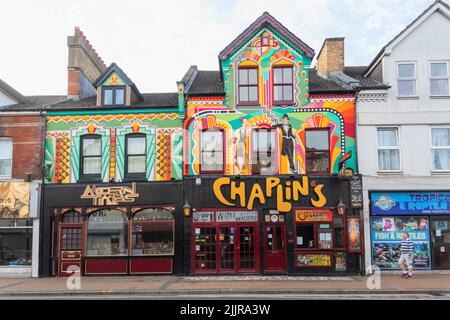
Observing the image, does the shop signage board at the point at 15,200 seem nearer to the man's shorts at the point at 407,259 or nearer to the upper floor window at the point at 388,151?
the upper floor window at the point at 388,151

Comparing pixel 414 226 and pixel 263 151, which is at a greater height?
pixel 263 151

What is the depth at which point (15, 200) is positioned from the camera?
2012 centimetres

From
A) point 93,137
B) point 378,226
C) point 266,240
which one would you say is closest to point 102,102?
point 93,137

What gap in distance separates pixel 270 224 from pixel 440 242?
770 centimetres

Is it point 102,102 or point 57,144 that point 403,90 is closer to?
point 102,102

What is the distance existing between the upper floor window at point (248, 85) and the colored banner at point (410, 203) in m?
7.07

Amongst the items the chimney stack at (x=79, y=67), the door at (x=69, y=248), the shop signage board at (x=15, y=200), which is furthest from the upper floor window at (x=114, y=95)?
the door at (x=69, y=248)

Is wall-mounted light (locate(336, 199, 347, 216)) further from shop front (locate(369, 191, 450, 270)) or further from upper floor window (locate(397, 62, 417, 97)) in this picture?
upper floor window (locate(397, 62, 417, 97))

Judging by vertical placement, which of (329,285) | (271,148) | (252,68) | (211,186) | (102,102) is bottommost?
(329,285)

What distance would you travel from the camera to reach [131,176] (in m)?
20.3

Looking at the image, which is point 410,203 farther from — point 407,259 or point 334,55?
point 334,55

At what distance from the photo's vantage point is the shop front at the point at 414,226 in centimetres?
1966

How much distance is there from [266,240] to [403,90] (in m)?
9.45

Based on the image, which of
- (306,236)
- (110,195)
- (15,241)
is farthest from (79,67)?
(306,236)
